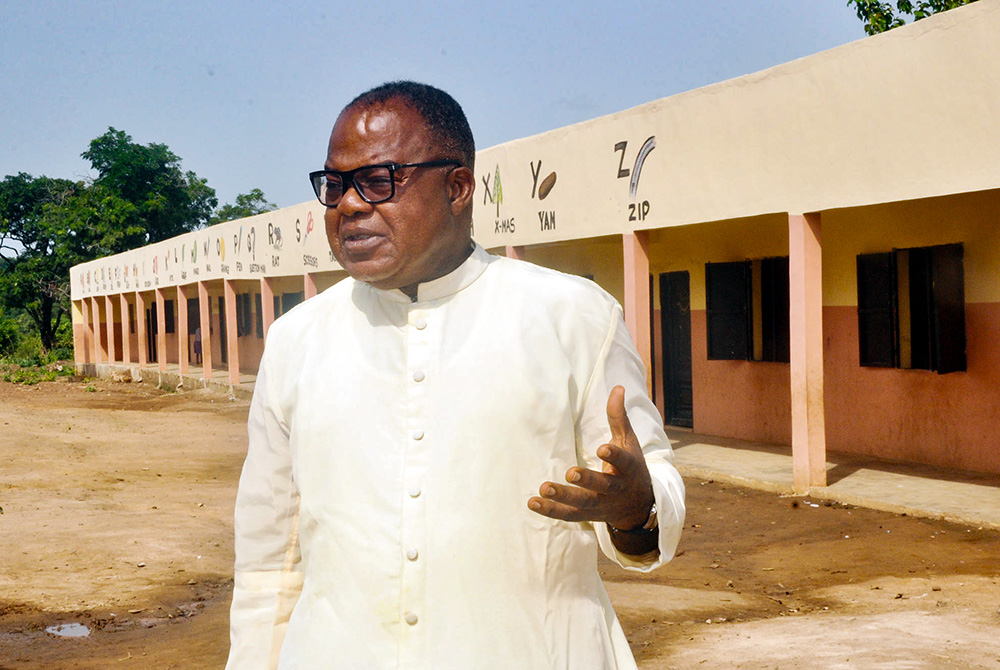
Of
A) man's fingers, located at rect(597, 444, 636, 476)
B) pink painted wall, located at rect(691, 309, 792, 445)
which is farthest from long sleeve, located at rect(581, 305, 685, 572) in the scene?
pink painted wall, located at rect(691, 309, 792, 445)

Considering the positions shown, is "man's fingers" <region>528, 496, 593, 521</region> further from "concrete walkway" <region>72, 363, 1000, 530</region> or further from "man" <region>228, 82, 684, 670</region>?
"concrete walkway" <region>72, 363, 1000, 530</region>

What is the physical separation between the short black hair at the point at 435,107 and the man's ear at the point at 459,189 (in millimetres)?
23

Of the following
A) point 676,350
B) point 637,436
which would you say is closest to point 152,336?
point 676,350

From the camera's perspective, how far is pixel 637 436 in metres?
1.89

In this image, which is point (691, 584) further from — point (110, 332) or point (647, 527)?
point (110, 332)

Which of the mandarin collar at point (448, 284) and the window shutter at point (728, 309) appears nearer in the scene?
the mandarin collar at point (448, 284)

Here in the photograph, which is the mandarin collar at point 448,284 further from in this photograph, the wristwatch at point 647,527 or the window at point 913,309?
the window at point 913,309

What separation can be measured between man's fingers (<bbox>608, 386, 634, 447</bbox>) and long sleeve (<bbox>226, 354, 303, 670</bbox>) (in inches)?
26.8

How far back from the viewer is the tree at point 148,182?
4919 centimetres

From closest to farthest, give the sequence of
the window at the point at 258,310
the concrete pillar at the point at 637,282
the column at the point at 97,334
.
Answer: the concrete pillar at the point at 637,282, the window at the point at 258,310, the column at the point at 97,334

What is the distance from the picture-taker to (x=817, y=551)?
25.2 ft

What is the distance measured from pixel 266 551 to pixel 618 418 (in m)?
0.76

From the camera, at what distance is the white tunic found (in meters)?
1.89

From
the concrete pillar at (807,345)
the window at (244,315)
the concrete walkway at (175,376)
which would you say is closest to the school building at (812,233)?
the concrete pillar at (807,345)
